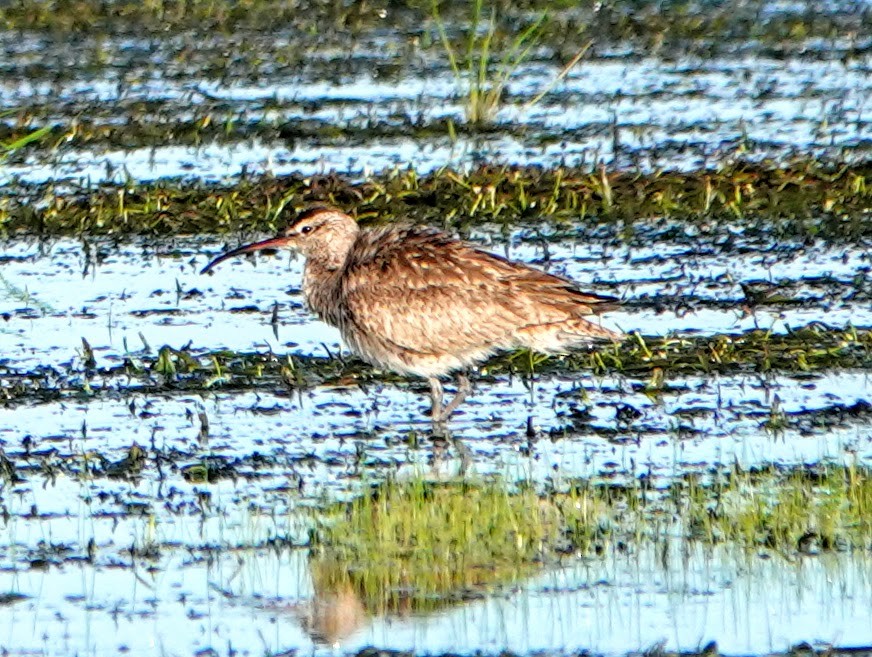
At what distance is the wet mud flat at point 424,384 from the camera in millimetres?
7078

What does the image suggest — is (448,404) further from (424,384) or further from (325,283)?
(325,283)

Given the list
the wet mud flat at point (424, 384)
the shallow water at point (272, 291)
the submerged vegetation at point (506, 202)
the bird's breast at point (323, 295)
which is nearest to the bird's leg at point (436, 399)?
the wet mud flat at point (424, 384)

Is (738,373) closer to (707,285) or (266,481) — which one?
(707,285)

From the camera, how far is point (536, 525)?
307 inches

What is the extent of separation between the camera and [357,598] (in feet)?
23.3

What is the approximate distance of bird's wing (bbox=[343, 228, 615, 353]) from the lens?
32.0 ft

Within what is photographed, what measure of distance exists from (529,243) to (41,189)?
12.5 ft

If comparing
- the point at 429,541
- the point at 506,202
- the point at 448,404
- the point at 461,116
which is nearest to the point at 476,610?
the point at 429,541

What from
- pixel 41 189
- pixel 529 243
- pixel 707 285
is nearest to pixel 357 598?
pixel 707 285

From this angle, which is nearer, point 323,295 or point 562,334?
point 562,334

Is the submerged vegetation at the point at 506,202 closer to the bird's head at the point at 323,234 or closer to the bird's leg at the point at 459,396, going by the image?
the bird's head at the point at 323,234

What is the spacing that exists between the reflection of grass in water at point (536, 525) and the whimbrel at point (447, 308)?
147 centimetres

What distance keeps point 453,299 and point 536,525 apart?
2.20m

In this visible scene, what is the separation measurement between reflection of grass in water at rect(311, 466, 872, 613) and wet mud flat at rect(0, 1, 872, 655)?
2cm
